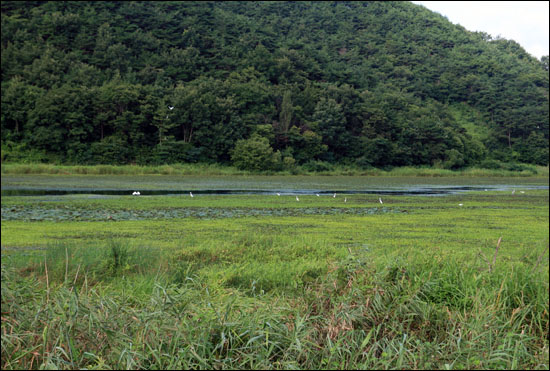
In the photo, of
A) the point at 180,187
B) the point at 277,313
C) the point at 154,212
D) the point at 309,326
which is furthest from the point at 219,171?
the point at 309,326

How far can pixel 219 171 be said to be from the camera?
160 feet

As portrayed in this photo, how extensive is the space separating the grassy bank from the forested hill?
58.7 inches

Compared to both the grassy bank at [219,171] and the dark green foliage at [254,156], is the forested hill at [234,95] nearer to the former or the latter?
the dark green foliage at [254,156]

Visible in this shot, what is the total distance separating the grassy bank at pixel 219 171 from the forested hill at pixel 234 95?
1.49 m

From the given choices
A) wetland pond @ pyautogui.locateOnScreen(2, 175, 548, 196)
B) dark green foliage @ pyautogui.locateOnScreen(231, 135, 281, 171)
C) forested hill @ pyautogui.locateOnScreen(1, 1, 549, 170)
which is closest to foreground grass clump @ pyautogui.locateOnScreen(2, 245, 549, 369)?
wetland pond @ pyautogui.locateOnScreen(2, 175, 548, 196)

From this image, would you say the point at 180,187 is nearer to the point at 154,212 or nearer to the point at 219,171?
the point at 154,212

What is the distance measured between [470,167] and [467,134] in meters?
6.76

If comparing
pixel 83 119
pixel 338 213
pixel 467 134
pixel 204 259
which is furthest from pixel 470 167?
pixel 204 259

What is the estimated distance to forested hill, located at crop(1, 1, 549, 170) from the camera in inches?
1908

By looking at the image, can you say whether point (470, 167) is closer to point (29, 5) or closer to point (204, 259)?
point (204, 259)

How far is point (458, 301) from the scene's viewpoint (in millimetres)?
4945

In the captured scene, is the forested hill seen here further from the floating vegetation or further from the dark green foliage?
the floating vegetation

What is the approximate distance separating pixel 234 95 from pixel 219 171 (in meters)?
11.1

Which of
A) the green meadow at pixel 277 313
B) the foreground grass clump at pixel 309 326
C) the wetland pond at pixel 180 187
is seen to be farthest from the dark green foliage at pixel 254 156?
the foreground grass clump at pixel 309 326
